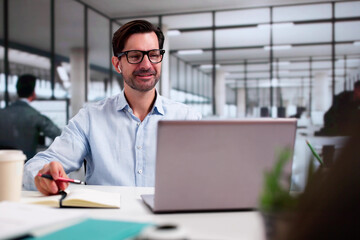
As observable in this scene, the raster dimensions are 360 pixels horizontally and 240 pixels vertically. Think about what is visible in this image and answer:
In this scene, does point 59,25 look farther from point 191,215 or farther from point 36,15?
point 191,215

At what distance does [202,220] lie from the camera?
914 mm

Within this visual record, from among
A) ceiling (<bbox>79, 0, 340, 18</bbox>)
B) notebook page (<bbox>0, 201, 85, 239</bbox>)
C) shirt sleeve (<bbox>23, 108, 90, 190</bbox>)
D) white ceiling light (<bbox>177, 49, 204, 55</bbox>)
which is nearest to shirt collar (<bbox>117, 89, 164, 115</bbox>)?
shirt sleeve (<bbox>23, 108, 90, 190</bbox>)

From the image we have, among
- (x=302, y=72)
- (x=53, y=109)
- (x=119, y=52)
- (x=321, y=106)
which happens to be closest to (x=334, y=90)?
(x=321, y=106)

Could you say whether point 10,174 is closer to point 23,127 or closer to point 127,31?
point 127,31

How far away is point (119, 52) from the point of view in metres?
2.00

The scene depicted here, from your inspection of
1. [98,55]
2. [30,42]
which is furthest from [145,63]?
[98,55]

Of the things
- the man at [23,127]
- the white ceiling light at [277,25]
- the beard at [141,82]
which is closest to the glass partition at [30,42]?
the man at [23,127]

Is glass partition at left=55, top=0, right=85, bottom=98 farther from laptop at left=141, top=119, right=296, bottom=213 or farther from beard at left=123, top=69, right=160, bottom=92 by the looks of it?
laptop at left=141, top=119, right=296, bottom=213

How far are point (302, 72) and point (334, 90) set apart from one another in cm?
129

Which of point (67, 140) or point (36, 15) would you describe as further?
point (36, 15)

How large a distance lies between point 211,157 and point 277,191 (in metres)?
0.44

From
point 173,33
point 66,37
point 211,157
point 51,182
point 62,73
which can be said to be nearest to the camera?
point 211,157

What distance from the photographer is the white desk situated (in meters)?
0.80

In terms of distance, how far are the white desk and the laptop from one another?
1.6 inches
